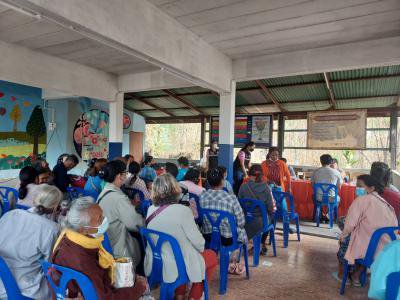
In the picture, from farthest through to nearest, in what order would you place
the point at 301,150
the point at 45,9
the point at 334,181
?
the point at 301,150, the point at 334,181, the point at 45,9

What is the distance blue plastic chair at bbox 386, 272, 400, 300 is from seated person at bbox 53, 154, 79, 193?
136 inches

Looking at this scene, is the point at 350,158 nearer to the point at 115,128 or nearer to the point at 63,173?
the point at 115,128

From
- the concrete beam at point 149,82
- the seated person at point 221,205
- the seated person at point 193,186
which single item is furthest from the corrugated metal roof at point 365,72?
the seated person at point 221,205

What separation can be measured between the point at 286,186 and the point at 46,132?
5756mm


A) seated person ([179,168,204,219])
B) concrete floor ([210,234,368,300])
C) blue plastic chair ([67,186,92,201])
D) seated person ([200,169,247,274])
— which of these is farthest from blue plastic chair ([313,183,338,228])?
blue plastic chair ([67,186,92,201])

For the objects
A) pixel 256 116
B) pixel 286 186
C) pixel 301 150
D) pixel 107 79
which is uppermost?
pixel 107 79

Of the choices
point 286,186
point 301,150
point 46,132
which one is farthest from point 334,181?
point 46,132

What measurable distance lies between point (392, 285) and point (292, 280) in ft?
5.07

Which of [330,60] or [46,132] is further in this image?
[46,132]

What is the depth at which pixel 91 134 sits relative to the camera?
860cm

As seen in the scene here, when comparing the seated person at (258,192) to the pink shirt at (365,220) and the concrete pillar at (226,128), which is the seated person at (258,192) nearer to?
the pink shirt at (365,220)

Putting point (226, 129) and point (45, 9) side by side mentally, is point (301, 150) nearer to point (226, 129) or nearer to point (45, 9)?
point (226, 129)

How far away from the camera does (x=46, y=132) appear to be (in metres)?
7.34

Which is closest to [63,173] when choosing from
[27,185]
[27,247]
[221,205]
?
[27,185]
